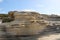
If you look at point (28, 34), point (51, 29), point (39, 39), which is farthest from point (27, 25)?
point (51, 29)

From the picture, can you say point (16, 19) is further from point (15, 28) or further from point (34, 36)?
point (34, 36)

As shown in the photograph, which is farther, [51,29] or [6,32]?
[51,29]

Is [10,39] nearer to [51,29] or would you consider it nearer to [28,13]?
[28,13]

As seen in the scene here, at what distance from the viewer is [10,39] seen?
4809mm

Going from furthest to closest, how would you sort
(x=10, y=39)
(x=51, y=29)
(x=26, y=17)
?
(x=51, y=29) < (x=26, y=17) < (x=10, y=39)

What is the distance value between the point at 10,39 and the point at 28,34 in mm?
670

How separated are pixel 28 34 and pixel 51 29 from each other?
1207mm

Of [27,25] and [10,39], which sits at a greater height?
[27,25]

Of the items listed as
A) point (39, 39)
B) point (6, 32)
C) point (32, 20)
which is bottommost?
point (39, 39)

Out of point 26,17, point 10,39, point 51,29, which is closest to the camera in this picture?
point 10,39

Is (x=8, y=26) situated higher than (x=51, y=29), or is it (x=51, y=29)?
(x=8, y=26)

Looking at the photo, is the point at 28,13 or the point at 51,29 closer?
the point at 28,13

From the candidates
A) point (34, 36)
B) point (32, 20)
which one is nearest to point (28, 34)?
point (34, 36)

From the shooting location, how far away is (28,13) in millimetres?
5285
